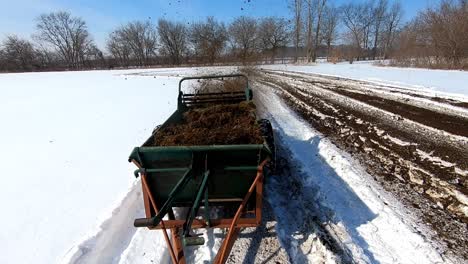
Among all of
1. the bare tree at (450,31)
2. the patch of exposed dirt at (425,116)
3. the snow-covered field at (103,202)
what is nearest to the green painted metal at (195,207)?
the snow-covered field at (103,202)

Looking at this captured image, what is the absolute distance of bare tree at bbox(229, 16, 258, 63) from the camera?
13755mm

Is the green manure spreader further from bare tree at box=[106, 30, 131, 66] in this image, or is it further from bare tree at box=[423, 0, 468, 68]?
bare tree at box=[106, 30, 131, 66]

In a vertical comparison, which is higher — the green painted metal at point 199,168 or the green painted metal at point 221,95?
the green painted metal at point 221,95

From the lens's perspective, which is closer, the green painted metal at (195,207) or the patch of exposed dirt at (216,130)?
the green painted metal at (195,207)

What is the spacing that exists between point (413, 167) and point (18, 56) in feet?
260

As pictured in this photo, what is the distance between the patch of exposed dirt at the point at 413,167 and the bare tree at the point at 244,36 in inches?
269

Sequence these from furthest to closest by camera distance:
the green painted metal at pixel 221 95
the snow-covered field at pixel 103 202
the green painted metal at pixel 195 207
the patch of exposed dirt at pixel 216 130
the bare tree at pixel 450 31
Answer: the bare tree at pixel 450 31, the green painted metal at pixel 221 95, the patch of exposed dirt at pixel 216 130, the snow-covered field at pixel 103 202, the green painted metal at pixel 195 207

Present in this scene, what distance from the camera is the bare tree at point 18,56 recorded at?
193 feet

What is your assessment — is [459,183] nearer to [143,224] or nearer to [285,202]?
[285,202]

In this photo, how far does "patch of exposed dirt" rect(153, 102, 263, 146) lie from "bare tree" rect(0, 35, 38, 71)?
71391 mm

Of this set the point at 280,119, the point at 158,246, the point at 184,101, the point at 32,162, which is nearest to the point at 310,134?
the point at 280,119

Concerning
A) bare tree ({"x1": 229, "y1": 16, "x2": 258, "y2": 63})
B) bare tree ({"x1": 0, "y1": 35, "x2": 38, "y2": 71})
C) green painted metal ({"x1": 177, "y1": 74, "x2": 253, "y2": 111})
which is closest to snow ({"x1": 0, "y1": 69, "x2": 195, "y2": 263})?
green painted metal ({"x1": 177, "y1": 74, "x2": 253, "y2": 111})

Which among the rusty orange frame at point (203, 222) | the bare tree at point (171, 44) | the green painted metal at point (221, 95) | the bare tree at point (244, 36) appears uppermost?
the bare tree at point (171, 44)

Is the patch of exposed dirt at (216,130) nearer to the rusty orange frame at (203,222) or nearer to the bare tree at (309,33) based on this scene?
the rusty orange frame at (203,222)
